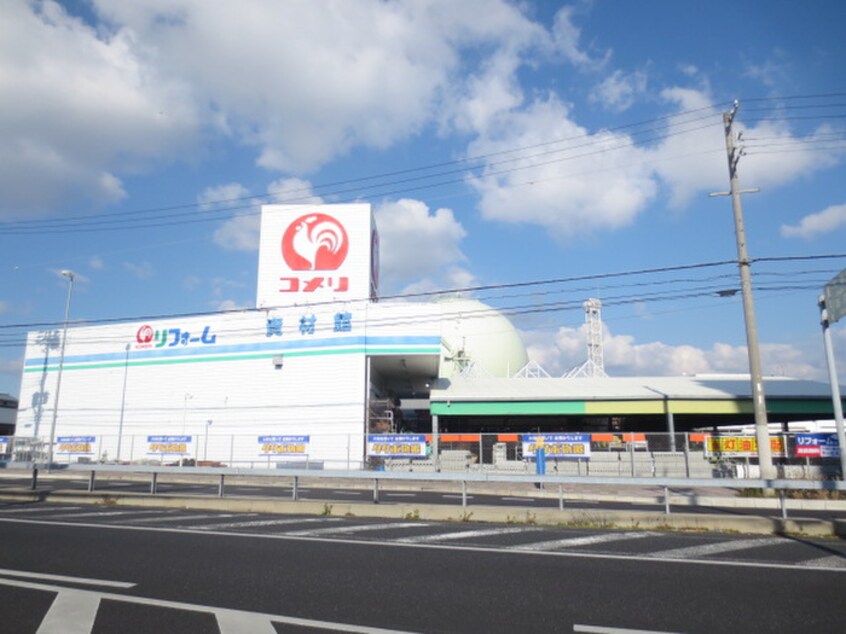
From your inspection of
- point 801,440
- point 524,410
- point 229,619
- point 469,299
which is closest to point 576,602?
point 229,619

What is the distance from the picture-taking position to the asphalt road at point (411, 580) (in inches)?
224

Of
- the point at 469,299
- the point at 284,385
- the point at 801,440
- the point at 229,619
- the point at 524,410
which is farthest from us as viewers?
the point at 469,299

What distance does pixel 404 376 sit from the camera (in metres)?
48.9

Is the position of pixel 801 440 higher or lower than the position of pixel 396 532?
higher

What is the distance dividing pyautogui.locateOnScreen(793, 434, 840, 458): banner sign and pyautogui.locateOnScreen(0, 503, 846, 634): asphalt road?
19391 millimetres

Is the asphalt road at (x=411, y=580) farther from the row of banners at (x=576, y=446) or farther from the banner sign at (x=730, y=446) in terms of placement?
the banner sign at (x=730, y=446)

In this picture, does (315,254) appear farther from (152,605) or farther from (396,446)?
(152,605)

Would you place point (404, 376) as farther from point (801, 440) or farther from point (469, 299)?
point (801, 440)

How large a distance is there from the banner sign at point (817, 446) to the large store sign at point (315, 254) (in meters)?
26.7

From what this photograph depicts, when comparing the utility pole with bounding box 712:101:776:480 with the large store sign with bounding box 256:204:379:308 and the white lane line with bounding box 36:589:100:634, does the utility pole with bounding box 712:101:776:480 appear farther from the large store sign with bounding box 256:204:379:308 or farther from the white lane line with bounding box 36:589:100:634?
the large store sign with bounding box 256:204:379:308

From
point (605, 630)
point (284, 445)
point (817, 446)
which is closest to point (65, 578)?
point (605, 630)

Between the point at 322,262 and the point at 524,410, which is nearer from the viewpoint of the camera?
the point at 524,410

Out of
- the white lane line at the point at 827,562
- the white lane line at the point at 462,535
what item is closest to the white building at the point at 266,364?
the white lane line at the point at 462,535

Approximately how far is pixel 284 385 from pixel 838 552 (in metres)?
34.1
